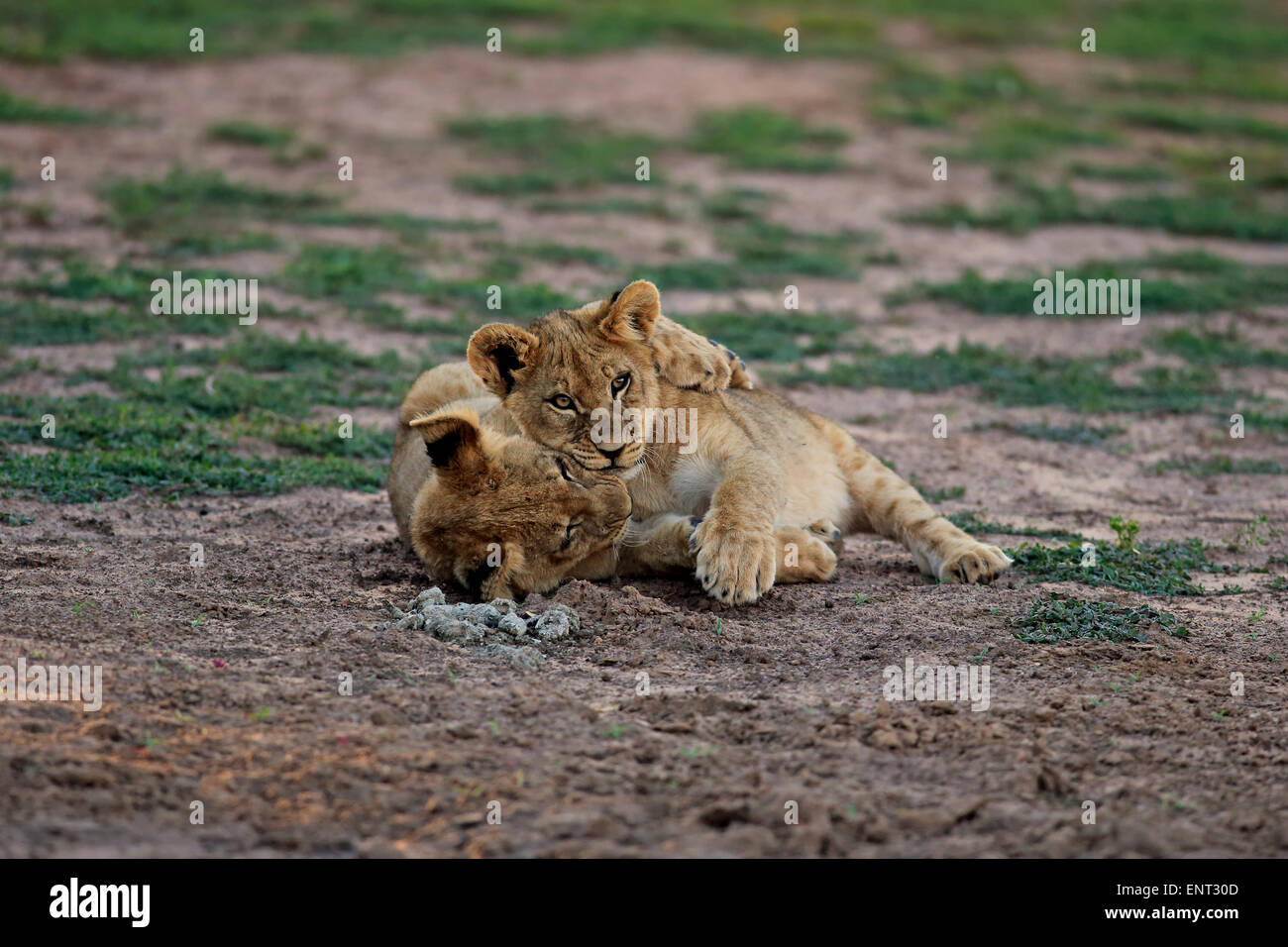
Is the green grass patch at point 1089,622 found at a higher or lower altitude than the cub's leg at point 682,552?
lower

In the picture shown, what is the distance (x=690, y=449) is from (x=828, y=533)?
2.71 feet

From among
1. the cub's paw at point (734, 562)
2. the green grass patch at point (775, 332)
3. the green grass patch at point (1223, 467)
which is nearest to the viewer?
the cub's paw at point (734, 562)

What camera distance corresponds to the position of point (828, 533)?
6.55m

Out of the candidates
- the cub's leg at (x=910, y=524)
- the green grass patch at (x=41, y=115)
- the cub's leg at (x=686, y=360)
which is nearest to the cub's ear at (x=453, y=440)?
the cub's leg at (x=686, y=360)

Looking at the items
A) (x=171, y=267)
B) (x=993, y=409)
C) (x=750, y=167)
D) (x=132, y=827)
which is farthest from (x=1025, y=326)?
(x=132, y=827)

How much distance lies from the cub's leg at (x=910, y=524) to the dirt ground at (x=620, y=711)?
129 mm

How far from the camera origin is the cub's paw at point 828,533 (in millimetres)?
6508

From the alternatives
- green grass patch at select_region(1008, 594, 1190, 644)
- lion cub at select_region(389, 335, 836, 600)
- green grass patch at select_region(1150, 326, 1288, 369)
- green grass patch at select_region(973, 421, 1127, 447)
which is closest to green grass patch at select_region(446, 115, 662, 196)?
green grass patch at select_region(1150, 326, 1288, 369)

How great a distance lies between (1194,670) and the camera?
5016 millimetres

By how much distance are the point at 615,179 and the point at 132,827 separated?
13104 mm

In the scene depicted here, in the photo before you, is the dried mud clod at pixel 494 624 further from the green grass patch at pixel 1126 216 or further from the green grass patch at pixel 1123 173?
the green grass patch at pixel 1123 173

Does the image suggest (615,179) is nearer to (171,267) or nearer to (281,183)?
(281,183)

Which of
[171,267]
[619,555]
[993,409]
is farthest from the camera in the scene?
[171,267]

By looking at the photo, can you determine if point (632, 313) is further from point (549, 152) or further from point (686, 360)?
point (549, 152)
